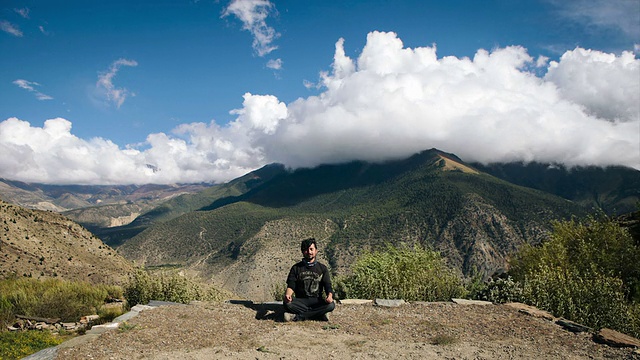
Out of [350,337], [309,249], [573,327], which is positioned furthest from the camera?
[309,249]

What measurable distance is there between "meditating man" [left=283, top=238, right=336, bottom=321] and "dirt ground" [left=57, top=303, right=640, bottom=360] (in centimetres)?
29

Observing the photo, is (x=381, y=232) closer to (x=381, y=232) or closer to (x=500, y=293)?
(x=381, y=232)

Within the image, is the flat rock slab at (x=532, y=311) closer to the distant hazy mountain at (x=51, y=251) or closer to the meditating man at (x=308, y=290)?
the meditating man at (x=308, y=290)

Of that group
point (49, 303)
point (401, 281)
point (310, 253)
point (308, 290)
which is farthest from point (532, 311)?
point (49, 303)

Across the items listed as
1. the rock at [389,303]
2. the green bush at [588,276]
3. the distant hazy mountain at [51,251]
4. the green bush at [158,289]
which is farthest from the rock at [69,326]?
the distant hazy mountain at [51,251]

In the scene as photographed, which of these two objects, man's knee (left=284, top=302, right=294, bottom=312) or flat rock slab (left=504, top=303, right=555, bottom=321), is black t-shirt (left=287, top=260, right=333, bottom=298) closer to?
Answer: man's knee (left=284, top=302, right=294, bottom=312)

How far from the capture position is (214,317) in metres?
9.33

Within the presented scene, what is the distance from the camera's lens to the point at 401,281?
12.9m

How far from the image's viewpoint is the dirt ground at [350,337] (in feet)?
22.5

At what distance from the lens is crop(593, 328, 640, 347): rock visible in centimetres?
697

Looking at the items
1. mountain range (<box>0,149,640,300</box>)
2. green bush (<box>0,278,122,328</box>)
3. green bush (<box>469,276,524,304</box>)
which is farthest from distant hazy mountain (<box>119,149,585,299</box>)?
green bush (<box>469,276,524,304</box>)

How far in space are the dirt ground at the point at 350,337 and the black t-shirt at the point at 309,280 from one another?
77 cm

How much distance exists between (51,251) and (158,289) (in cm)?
4215

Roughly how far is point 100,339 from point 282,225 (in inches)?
5359
